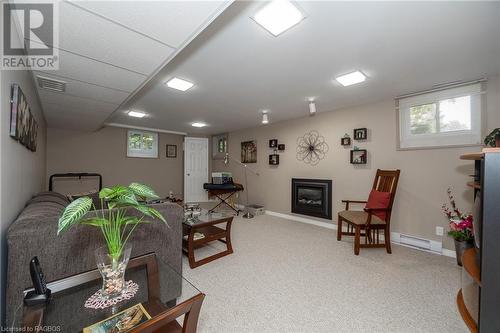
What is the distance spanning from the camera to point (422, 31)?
1595mm

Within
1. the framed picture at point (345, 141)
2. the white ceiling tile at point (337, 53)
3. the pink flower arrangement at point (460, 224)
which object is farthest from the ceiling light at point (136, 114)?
the pink flower arrangement at point (460, 224)

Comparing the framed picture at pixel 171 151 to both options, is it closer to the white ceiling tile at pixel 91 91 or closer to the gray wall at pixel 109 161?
the gray wall at pixel 109 161

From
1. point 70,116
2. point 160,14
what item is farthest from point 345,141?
point 70,116

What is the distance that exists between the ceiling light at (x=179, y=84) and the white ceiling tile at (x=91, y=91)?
537 millimetres

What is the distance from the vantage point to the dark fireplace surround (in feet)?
12.7

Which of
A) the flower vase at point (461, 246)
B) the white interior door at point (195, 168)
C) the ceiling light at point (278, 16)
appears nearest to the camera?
the ceiling light at point (278, 16)

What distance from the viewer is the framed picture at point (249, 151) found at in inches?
211

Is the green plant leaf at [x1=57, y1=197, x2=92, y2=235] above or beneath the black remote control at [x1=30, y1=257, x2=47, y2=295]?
above

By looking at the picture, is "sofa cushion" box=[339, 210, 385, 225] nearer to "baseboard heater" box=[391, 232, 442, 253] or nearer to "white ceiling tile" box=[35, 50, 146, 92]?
"baseboard heater" box=[391, 232, 442, 253]

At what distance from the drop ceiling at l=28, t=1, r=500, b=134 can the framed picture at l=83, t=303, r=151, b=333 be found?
5.48 feet

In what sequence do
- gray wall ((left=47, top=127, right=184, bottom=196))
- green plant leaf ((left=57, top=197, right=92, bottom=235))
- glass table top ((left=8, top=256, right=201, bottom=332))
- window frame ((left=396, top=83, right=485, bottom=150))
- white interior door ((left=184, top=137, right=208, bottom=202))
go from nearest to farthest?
green plant leaf ((left=57, top=197, right=92, bottom=235)) → glass table top ((left=8, top=256, right=201, bottom=332)) → window frame ((left=396, top=83, right=485, bottom=150)) → gray wall ((left=47, top=127, right=184, bottom=196)) → white interior door ((left=184, top=137, right=208, bottom=202))

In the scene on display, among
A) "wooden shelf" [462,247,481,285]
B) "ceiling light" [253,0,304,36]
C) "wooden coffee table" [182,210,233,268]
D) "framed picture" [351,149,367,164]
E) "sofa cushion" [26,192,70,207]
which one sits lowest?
"wooden coffee table" [182,210,233,268]

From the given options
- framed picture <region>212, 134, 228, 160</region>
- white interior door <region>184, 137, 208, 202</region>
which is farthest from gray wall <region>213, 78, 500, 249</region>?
white interior door <region>184, 137, 208, 202</region>

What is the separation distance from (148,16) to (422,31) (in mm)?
2049
